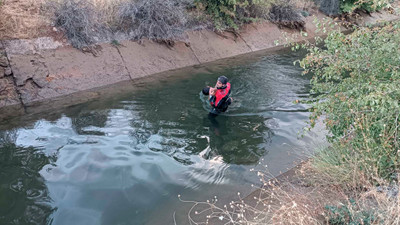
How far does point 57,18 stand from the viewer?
38.1 feet

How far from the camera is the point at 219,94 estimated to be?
8258 millimetres

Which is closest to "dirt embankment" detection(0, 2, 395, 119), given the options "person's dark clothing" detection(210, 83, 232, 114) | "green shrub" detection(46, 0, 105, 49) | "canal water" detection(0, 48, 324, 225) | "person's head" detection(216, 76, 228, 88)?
"green shrub" detection(46, 0, 105, 49)

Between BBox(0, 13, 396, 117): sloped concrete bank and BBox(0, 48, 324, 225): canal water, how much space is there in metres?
0.79

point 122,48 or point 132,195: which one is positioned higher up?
point 132,195

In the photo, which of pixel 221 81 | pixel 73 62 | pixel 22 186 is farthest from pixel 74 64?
pixel 22 186

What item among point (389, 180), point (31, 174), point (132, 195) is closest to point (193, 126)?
point (132, 195)

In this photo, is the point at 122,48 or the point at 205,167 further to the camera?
the point at 122,48

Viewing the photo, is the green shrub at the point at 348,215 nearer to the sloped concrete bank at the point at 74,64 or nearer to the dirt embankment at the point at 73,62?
the dirt embankment at the point at 73,62

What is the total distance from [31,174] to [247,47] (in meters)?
12.0

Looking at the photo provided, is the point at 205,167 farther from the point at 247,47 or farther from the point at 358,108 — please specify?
the point at 247,47

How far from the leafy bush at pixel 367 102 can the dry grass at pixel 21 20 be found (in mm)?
9230

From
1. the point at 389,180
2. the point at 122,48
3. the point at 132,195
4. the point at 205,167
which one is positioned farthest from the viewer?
the point at 122,48

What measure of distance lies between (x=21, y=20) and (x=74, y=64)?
2.20 m

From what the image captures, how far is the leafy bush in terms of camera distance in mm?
4316
